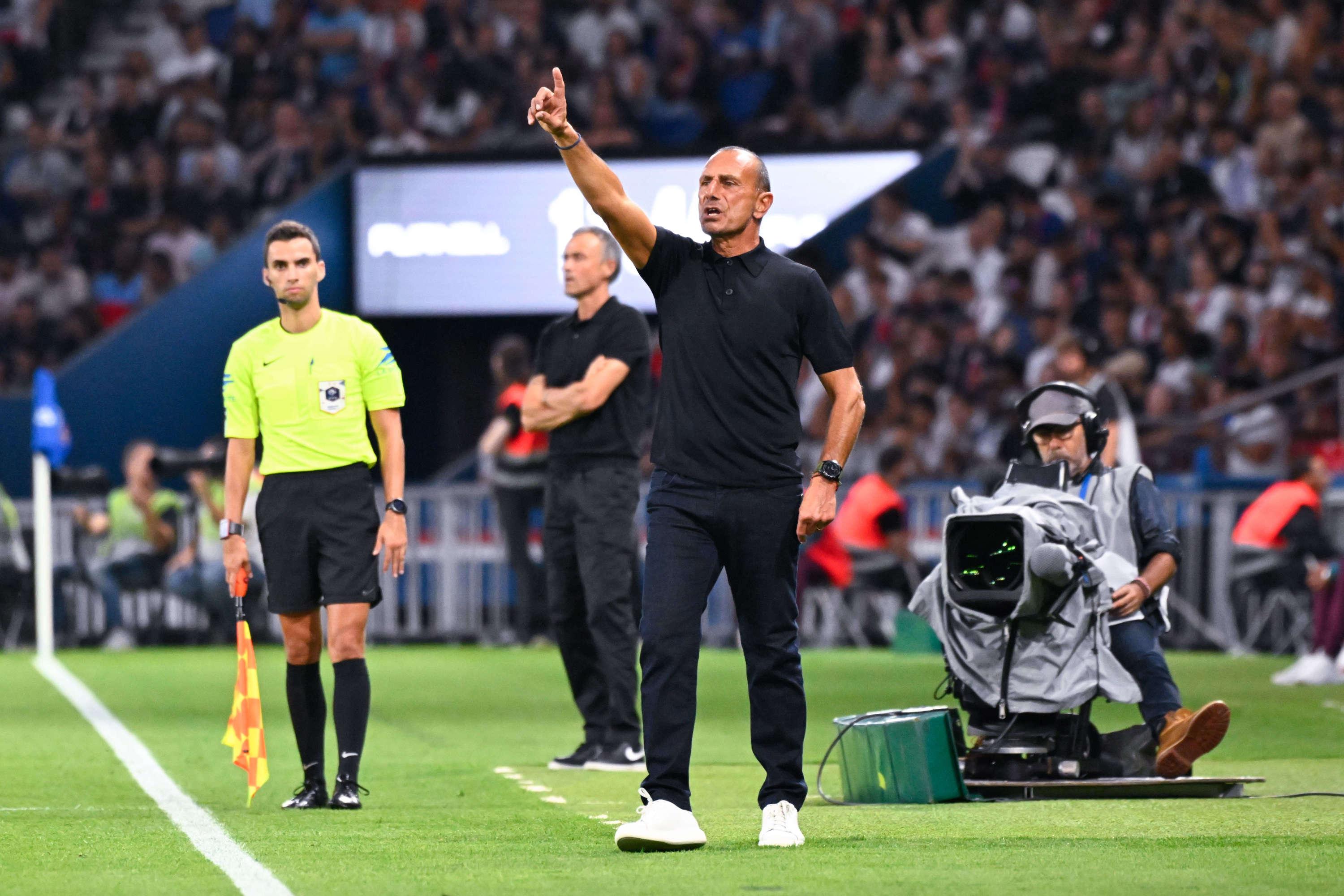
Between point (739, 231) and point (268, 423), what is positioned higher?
point (739, 231)

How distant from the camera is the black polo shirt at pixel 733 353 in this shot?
21.2ft

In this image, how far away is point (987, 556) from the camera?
8.20m

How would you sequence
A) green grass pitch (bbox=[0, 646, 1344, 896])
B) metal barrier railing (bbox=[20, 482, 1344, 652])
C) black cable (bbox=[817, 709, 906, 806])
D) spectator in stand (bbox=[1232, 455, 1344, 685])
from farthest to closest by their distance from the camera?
metal barrier railing (bbox=[20, 482, 1344, 652]), spectator in stand (bbox=[1232, 455, 1344, 685]), black cable (bbox=[817, 709, 906, 806]), green grass pitch (bbox=[0, 646, 1344, 896])

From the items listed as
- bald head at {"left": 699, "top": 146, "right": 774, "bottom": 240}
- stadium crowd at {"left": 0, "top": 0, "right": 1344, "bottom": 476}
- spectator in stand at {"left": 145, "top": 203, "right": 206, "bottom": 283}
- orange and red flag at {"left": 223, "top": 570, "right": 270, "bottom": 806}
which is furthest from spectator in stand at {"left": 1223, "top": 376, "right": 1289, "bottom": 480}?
bald head at {"left": 699, "top": 146, "right": 774, "bottom": 240}

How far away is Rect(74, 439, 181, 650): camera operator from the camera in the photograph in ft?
59.9

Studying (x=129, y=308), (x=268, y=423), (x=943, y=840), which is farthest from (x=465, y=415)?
(x=943, y=840)

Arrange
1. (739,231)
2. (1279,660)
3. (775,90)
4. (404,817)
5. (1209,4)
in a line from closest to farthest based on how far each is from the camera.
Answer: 1. (739,231)
2. (404,817)
3. (1279,660)
4. (1209,4)
5. (775,90)

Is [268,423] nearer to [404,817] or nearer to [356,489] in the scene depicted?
[356,489]

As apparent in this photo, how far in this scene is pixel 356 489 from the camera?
7.82 meters

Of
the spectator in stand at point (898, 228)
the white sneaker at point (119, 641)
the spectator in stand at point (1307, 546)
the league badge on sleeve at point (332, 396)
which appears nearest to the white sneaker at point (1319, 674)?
the spectator in stand at point (1307, 546)

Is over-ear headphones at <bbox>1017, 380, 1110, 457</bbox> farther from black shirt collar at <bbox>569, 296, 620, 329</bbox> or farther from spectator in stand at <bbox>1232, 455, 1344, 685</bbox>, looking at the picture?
spectator in stand at <bbox>1232, 455, 1344, 685</bbox>

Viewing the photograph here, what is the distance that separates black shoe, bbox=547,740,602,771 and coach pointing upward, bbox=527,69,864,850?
2894 millimetres

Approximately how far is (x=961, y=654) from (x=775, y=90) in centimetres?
1416

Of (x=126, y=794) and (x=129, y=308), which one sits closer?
(x=126, y=794)
